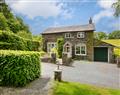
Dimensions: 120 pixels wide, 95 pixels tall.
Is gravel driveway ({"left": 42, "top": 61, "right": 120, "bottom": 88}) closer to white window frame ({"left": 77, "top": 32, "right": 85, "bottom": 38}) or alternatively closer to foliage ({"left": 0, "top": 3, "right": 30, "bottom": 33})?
white window frame ({"left": 77, "top": 32, "right": 85, "bottom": 38})

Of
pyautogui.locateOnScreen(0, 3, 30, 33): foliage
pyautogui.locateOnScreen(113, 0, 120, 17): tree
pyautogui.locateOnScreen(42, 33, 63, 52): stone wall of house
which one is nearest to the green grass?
pyautogui.locateOnScreen(113, 0, 120, 17): tree

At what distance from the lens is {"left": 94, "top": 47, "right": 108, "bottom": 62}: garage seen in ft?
109

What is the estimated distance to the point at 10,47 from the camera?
22391 millimetres

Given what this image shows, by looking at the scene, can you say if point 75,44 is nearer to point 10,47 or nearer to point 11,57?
point 10,47

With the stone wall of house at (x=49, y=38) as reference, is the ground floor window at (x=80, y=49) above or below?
below

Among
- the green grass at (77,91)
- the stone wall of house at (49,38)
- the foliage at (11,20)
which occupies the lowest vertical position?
the green grass at (77,91)

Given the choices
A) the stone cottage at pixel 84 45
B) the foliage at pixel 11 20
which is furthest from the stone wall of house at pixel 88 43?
the foliage at pixel 11 20

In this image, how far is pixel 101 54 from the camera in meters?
33.7

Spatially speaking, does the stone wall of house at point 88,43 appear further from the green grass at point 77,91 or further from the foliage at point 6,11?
the green grass at point 77,91

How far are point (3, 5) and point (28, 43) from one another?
16.2 metres

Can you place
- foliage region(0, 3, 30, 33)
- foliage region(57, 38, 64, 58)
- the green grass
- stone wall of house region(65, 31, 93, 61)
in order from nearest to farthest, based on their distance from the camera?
1. the green grass
2. stone wall of house region(65, 31, 93, 61)
3. foliage region(57, 38, 64, 58)
4. foliage region(0, 3, 30, 33)

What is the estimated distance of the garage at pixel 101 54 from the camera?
3334cm

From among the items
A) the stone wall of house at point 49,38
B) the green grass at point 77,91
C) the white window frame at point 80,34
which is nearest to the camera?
the green grass at point 77,91

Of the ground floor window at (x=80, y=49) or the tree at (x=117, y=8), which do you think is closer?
the tree at (x=117, y=8)
